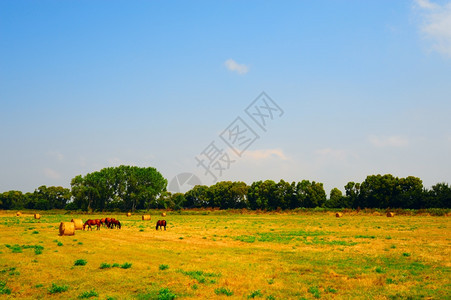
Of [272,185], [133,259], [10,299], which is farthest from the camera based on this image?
[272,185]

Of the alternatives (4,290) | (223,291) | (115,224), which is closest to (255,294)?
(223,291)

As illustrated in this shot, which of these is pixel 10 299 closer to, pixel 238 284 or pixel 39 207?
pixel 238 284

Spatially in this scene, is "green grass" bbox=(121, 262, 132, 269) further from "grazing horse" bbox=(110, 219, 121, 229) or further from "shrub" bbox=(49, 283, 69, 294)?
"grazing horse" bbox=(110, 219, 121, 229)

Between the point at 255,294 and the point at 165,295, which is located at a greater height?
the point at 165,295

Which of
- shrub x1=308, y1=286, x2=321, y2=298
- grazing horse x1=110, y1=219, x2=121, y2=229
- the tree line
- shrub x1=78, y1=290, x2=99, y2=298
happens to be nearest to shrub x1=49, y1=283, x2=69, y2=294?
shrub x1=78, y1=290, x2=99, y2=298

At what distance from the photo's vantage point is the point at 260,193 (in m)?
146

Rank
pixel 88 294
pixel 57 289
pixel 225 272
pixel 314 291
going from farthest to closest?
pixel 225 272
pixel 57 289
pixel 314 291
pixel 88 294

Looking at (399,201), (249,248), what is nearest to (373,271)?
(249,248)

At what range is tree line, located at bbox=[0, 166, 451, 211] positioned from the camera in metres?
111

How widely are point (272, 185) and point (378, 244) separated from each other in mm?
117679

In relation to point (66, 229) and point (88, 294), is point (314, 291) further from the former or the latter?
point (66, 229)

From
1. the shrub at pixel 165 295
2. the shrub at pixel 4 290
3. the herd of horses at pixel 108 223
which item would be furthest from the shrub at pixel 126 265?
the herd of horses at pixel 108 223

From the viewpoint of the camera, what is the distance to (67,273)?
54.2 feet

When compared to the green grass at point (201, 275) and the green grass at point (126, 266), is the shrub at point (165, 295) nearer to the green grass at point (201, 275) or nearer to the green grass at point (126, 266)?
the green grass at point (201, 275)
